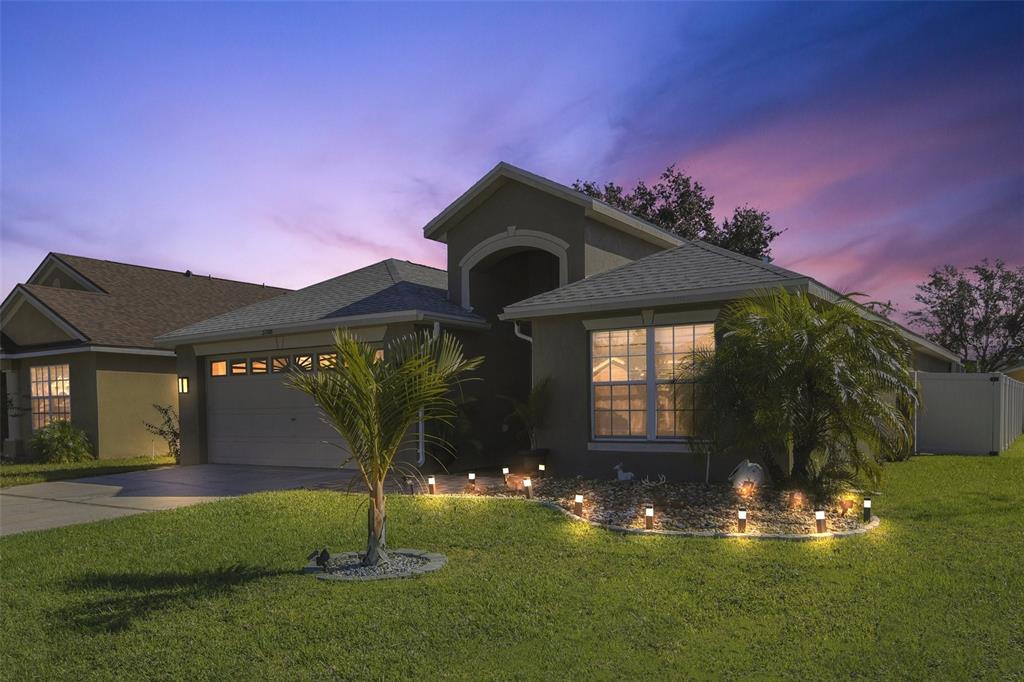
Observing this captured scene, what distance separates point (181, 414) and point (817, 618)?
1612cm

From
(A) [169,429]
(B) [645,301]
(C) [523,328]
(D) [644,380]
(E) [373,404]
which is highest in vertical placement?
(B) [645,301]

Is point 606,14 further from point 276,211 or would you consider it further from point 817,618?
point 276,211

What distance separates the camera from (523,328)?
16.2m

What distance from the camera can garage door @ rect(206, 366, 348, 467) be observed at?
591 inches

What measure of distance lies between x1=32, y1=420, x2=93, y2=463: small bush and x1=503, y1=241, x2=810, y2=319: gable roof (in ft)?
41.5

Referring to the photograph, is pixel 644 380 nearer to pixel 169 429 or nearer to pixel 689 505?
pixel 689 505

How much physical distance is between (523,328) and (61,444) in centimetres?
1223

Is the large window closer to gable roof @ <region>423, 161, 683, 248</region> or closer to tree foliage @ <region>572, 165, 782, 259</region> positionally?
gable roof @ <region>423, 161, 683, 248</region>

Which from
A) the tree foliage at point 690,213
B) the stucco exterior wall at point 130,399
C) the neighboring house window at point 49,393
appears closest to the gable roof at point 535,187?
the stucco exterior wall at point 130,399

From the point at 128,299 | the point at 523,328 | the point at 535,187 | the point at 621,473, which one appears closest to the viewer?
the point at 621,473

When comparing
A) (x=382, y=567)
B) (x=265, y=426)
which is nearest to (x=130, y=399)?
(x=265, y=426)

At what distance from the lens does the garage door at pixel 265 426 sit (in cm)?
1502

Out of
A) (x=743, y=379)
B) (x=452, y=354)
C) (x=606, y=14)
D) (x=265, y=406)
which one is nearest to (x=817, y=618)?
(x=452, y=354)

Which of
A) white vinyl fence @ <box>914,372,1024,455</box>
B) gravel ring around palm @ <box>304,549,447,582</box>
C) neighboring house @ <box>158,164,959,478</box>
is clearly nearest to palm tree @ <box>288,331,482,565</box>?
gravel ring around palm @ <box>304,549,447,582</box>
